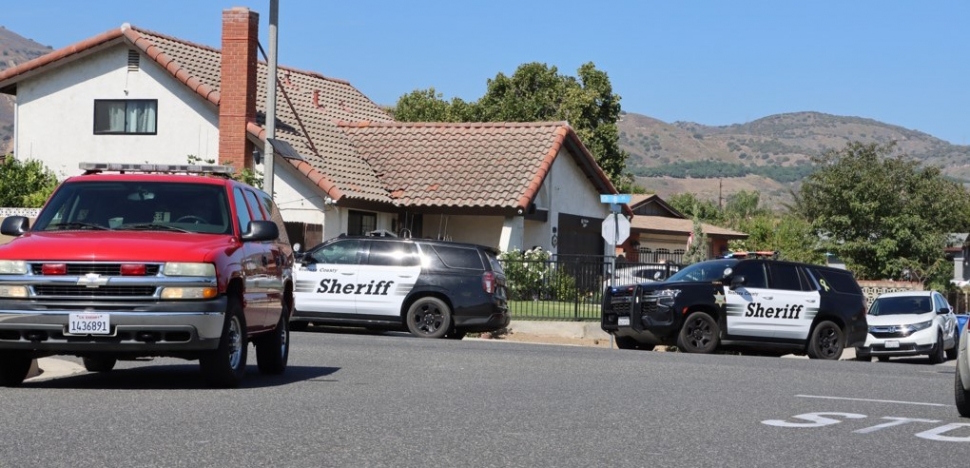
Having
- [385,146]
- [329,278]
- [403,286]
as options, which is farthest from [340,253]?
Result: [385,146]

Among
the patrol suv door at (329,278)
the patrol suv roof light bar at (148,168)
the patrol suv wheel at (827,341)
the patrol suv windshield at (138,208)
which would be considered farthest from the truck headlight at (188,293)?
the patrol suv wheel at (827,341)

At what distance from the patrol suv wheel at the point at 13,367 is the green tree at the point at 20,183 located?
2246cm

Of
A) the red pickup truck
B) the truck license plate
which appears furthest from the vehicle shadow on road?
the truck license plate

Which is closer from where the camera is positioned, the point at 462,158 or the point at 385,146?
the point at 462,158

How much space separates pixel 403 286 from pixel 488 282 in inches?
58.8

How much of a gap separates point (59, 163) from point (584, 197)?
15.4 meters

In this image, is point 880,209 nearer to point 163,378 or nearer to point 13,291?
point 163,378

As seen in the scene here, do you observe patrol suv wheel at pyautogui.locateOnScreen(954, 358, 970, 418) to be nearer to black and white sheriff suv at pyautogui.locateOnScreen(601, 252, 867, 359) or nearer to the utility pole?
black and white sheriff suv at pyautogui.locateOnScreen(601, 252, 867, 359)

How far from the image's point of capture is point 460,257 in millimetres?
24469

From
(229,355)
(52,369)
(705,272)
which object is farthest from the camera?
(705,272)

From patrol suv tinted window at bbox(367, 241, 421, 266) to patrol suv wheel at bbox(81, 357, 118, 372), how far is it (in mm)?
10236

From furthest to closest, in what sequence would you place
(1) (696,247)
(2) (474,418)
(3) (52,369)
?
1. (1) (696,247)
2. (3) (52,369)
3. (2) (474,418)

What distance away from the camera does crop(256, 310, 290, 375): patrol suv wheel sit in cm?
1432

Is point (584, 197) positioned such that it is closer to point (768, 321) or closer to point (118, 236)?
point (768, 321)
